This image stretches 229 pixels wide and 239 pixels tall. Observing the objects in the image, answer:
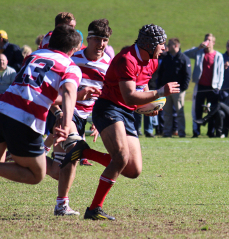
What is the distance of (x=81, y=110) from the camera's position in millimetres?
4980

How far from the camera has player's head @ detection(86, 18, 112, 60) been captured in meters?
4.78

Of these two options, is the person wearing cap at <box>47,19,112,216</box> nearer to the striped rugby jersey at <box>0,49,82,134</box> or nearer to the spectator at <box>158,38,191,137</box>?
the striped rugby jersey at <box>0,49,82,134</box>

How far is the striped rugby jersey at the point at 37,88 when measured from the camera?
353 cm

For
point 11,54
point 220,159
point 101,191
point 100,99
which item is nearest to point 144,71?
point 100,99

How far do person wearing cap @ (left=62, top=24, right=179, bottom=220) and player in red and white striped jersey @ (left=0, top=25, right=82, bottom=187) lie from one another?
494 millimetres

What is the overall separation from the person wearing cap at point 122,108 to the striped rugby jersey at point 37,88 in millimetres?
537

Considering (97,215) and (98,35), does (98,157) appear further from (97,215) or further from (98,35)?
(98,35)

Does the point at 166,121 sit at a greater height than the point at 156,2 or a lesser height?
lesser

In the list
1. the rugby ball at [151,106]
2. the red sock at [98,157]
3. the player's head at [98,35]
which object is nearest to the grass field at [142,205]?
the red sock at [98,157]

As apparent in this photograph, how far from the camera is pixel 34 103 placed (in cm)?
353

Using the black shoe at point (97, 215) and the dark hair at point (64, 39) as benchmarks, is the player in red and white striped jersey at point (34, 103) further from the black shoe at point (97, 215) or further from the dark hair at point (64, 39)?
the black shoe at point (97, 215)

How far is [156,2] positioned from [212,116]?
60024 mm

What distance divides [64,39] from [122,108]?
0.94 m

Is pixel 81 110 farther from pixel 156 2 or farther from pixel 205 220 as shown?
pixel 156 2
